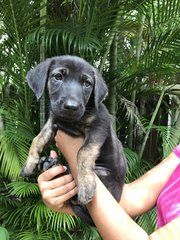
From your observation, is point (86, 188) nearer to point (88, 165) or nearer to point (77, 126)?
point (88, 165)

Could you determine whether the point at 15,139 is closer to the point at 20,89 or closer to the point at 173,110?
the point at 20,89

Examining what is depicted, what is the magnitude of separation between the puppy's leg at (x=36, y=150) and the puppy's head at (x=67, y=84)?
21 cm

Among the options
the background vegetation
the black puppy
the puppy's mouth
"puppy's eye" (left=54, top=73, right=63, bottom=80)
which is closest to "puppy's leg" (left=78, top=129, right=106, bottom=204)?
the black puppy

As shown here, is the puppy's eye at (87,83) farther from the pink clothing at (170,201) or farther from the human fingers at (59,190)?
the pink clothing at (170,201)

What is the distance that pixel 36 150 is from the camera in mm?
1914

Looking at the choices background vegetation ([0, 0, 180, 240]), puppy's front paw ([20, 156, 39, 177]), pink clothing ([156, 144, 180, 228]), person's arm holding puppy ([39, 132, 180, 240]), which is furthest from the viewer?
background vegetation ([0, 0, 180, 240])

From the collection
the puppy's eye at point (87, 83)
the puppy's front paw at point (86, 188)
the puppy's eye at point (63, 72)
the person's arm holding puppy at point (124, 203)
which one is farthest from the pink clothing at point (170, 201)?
the puppy's eye at point (63, 72)

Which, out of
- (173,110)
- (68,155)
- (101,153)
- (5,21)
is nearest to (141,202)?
(101,153)

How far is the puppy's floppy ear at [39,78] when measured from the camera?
1.79 m

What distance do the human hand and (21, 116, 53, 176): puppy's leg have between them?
0.36 ft

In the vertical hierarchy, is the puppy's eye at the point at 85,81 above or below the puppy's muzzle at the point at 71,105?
above

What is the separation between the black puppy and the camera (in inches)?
65.6

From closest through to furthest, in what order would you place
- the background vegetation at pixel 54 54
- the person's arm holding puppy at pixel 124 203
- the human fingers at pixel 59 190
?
1. the person's arm holding puppy at pixel 124 203
2. the human fingers at pixel 59 190
3. the background vegetation at pixel 54 54

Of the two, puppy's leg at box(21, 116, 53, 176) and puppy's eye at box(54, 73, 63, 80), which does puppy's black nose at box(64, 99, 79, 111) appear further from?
Answer: puppy's leg at box(21, 116, 53, 176)
